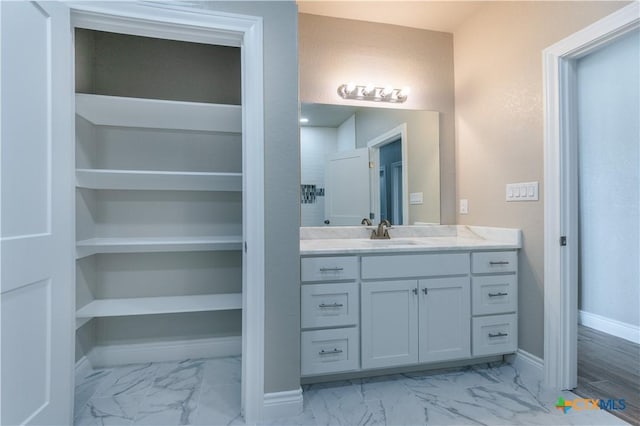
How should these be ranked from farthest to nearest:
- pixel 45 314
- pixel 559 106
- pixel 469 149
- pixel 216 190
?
1. pixel 469 149
2. pixel 216 190
3. pixel 559 106
4. pixel 45 314

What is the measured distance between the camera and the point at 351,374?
77.8 inches

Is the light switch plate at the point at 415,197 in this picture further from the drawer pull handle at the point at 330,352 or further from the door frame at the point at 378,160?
the drawer pull handle at the point at 330,352

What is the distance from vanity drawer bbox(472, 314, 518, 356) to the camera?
2.06 m

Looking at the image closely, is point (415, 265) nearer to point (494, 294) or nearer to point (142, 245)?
point (494, 294)

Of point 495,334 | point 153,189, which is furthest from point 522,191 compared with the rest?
point 153,189

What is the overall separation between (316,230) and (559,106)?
1.62 metres

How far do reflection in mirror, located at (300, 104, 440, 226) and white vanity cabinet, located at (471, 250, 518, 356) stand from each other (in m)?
0.63

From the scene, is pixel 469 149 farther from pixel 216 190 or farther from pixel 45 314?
pixel 45 314

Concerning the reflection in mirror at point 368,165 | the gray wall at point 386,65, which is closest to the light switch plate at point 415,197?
the reflection in mirror at point 368,165

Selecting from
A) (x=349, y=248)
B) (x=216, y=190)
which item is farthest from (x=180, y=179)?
(x=349, y=248)

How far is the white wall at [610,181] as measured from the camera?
2.68 m

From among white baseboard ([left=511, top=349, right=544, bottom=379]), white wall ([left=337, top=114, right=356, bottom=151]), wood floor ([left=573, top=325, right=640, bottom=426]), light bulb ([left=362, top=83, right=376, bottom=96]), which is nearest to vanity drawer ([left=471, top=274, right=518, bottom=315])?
white baseboard ([left=511, top=349, right=544, bottom=379])

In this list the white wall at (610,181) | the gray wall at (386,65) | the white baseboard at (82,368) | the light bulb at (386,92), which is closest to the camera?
the white baseboard at (82,368)

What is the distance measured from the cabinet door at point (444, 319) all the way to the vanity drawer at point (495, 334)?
2.4 inches
